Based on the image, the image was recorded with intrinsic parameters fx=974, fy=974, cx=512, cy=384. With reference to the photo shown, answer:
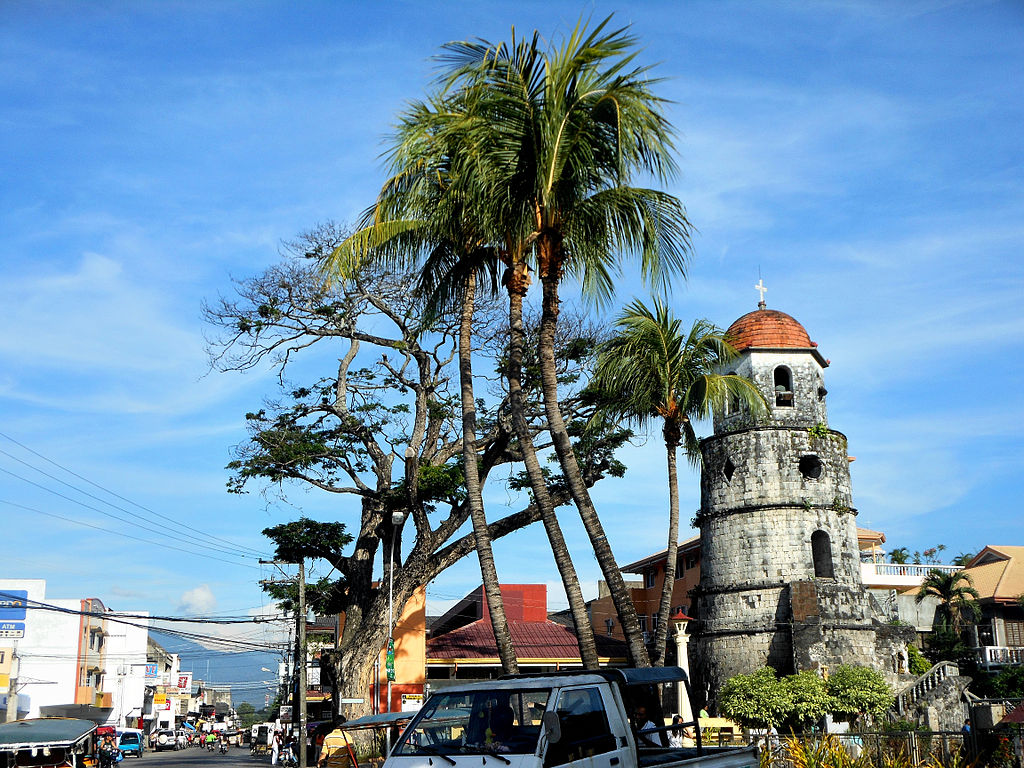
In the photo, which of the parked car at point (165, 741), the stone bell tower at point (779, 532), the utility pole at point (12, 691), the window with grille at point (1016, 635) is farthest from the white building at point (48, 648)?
the window with grille at point (1016, 635)

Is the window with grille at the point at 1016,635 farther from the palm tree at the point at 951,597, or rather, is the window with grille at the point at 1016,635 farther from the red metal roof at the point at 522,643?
the red metal roof at the point at 522,643

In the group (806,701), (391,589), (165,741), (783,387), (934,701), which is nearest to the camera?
(391,589)

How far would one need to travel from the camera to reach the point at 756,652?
34.7 metres

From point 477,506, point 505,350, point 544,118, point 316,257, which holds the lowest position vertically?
point 477,506

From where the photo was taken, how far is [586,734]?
8523mm

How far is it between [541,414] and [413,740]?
2391cm

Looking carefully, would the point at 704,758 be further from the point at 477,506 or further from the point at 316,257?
the point at 316,257

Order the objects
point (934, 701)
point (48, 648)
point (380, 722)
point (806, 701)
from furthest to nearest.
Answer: point (48, 648)
point (934, 701)
point (806, 701)
point (380, 722)

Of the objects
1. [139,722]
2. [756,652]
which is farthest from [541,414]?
[139,722]

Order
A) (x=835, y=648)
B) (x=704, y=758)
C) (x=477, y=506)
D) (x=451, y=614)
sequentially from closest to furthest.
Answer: (x=704, y=758) → (x=477, y=506) → (x=835, y=648) → (x=451, y=614)

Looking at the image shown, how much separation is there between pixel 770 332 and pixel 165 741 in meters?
63.7

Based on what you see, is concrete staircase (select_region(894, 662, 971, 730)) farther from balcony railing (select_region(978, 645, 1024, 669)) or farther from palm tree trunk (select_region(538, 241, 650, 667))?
palm tree trunk (select_region(538, 241, 650, 667))

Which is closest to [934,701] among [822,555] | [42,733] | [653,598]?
[822,555]

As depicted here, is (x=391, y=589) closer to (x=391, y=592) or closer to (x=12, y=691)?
(x=391, y=592)
